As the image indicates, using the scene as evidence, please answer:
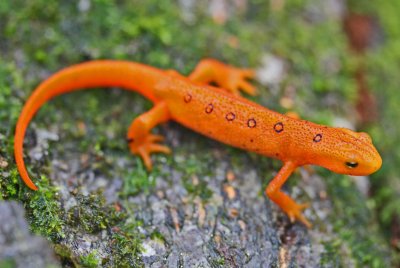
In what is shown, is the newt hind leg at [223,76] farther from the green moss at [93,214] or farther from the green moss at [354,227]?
the green moss at [93,214]

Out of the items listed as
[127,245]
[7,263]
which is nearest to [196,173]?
[127,245]

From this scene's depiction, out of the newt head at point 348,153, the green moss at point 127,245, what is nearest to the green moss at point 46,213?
the green moss at point 127,245

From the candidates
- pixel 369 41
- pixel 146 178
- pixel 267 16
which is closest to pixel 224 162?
pixel 146 178

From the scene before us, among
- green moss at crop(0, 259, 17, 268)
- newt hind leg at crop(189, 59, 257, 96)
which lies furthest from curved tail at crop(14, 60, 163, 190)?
green moss at crop(0, 259, 17, 268)

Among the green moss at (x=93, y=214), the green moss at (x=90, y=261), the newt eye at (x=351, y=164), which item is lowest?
the green moss at (x=93, y=214)

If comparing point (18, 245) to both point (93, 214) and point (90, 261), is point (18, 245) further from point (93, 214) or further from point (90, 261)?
point (93, 214)

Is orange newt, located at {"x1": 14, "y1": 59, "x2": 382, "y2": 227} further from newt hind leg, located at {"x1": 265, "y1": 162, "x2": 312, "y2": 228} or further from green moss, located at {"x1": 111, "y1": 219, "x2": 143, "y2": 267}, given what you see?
green moss, located at {"x1": 111, "y1": 219, "x2": 143, "y2": 267}

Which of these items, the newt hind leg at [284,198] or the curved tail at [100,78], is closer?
the newt hind leg at [284,198]
